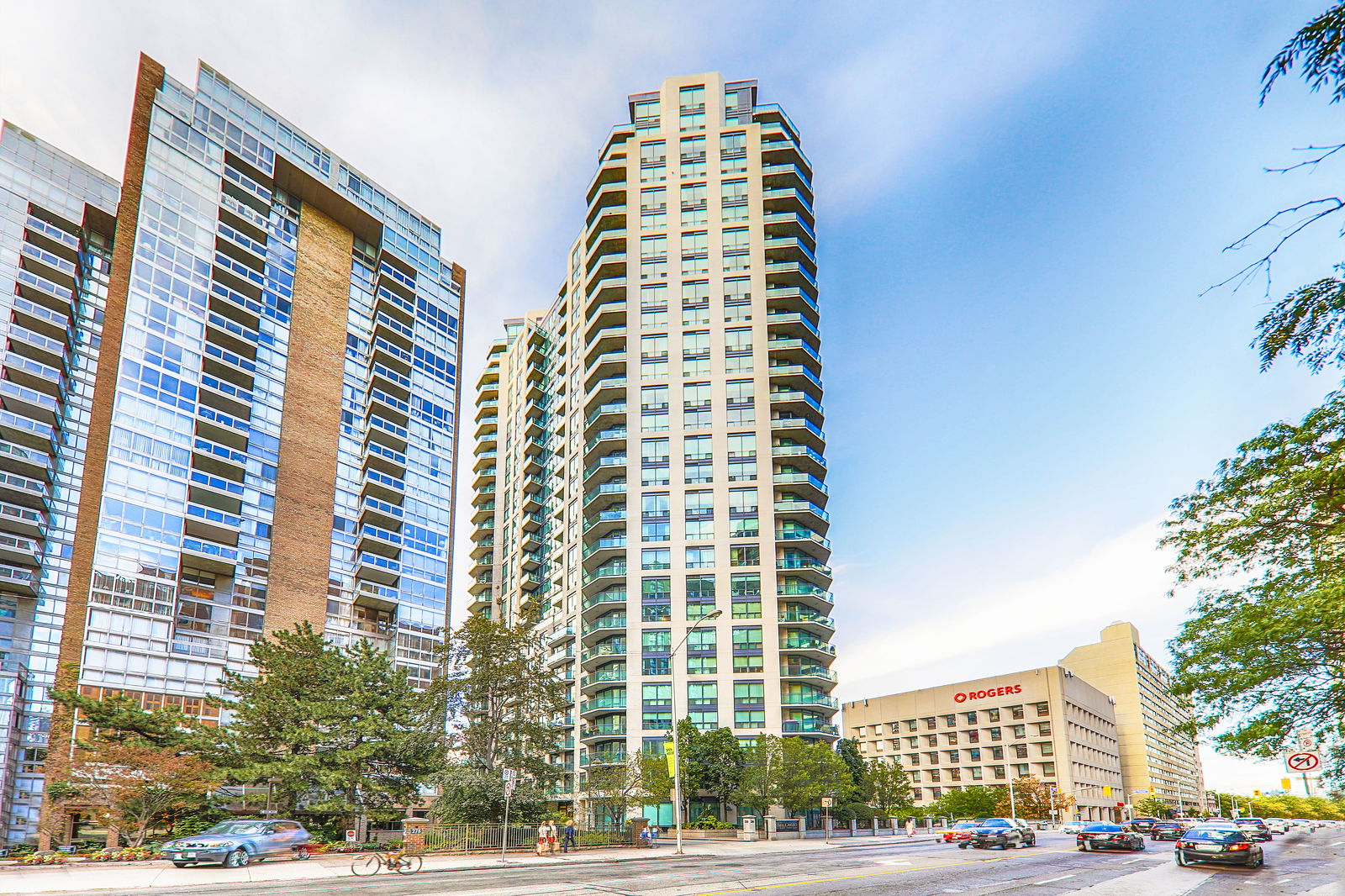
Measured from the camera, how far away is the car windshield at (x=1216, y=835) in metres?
30.0

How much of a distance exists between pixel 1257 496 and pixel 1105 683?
193453mm

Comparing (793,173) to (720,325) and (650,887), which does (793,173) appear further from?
(650,887)

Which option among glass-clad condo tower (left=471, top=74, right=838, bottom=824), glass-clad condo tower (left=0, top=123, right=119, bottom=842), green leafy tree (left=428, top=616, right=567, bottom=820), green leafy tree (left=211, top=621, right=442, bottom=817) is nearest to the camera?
green leafy tree (left=211, top=621, right=442, bottom=817)

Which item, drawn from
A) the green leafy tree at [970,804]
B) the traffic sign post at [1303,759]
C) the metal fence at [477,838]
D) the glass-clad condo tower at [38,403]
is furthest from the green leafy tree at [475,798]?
the green leafy tree at [970,804]

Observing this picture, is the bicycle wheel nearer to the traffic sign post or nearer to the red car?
the traffic sign post

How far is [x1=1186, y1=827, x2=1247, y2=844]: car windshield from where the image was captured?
3002 centimetres

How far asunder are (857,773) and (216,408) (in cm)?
6571

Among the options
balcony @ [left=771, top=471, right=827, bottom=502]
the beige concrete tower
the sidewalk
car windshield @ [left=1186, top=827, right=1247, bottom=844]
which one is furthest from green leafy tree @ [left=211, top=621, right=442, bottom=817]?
the beige concrete tower

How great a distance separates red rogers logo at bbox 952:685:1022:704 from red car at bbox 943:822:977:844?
285ft

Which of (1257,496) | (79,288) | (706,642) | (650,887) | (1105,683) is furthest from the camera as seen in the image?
(1105,683)

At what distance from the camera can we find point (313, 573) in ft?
229

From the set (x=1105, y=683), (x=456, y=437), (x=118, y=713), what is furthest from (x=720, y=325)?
(x=1105, y=683)

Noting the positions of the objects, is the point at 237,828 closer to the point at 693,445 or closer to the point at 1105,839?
the point at 1105,839

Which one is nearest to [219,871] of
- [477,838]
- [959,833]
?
[477,838]
